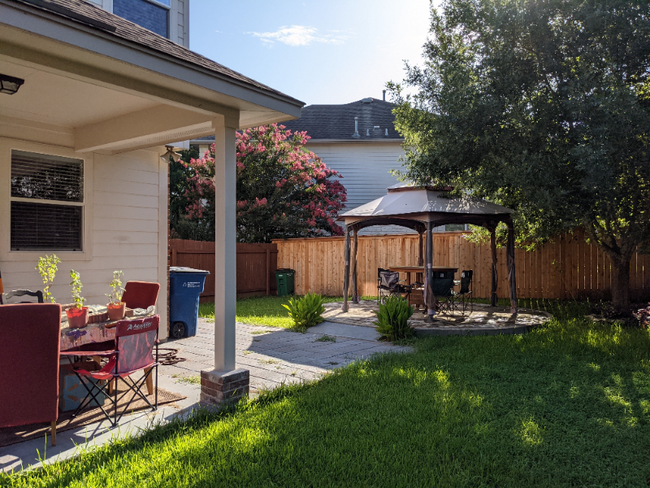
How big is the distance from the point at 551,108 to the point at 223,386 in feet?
24.0

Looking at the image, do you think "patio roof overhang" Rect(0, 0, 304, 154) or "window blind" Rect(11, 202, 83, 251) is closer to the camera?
"patio roof overhang" Rect(0, 0, 304, 154)

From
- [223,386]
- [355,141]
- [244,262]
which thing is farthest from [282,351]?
[355,141]

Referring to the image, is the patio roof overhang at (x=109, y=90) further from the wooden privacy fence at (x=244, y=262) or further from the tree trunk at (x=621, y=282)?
the tree trunk at (x=621, y=282)

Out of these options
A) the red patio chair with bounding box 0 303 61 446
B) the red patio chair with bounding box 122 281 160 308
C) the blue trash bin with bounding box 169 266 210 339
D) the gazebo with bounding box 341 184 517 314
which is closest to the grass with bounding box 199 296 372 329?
the gazebo with bounding box 341 184 517 314

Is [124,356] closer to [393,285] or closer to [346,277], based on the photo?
[393,285]

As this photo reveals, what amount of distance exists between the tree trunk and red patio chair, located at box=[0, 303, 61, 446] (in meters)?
10.2

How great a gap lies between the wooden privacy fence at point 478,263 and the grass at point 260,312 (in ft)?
5.93

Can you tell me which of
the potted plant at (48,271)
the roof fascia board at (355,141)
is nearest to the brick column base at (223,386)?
the potted plant at (48,271)

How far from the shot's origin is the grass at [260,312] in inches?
394

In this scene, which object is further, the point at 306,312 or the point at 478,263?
the point at 478,263

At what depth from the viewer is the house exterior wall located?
5988 mm

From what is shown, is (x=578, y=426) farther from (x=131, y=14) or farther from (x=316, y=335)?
(x=131, y=14)

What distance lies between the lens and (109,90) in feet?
16.0

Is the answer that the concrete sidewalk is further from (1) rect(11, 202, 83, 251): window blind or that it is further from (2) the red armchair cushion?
(1) rect(11, 202, 83, 251): window blind
